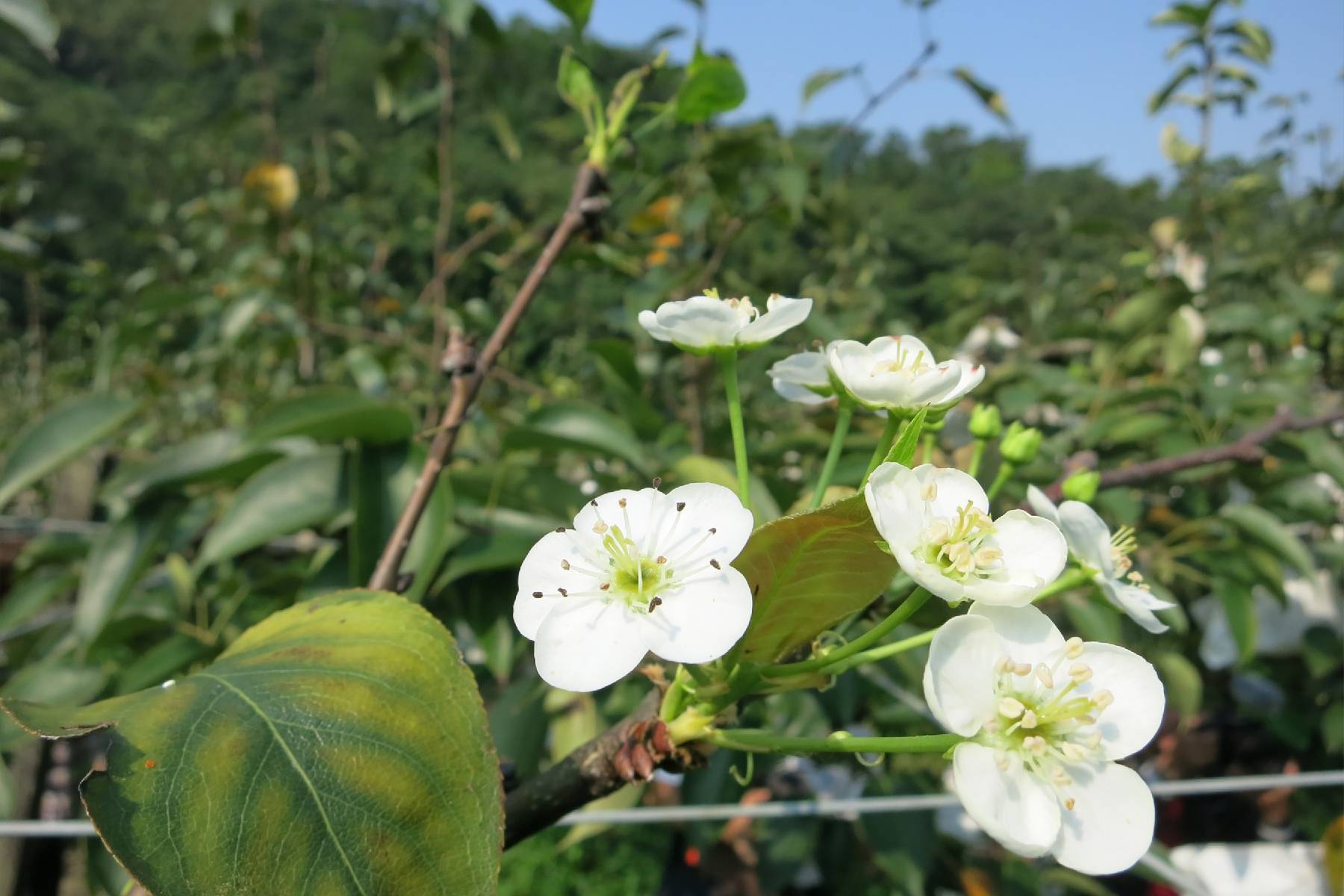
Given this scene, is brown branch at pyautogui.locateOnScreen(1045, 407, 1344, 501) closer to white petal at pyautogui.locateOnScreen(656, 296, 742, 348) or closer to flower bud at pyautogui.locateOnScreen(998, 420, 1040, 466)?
flower bud at pyautogui.locateOnScreen(998, 420, 1040, 466)

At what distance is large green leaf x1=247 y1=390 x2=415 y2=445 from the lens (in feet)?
2.50

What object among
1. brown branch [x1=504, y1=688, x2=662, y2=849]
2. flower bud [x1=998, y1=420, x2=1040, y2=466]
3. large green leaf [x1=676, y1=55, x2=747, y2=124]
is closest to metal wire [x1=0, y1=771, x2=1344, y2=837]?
brown branch [x1=504, y1=688, x2=662, y2=849]

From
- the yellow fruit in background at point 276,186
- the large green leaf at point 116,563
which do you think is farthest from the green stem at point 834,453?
the yellow fruit in background at point 276,186

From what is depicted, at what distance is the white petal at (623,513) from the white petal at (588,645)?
0.12 ft

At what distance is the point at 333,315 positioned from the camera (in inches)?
98.2

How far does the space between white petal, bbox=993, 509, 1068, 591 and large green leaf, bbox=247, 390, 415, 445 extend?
53 cm

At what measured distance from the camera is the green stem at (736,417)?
0.47 meters

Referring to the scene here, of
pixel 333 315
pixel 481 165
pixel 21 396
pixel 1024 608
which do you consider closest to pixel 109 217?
pixel 481 165

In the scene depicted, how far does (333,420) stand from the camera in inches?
29.8

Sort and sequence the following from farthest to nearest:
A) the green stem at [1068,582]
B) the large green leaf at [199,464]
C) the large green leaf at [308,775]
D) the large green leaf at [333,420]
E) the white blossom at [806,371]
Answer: the large green leaf at [199,464], the large green leaf at [333,420], the white blossom at [806,371], the green stem at [1068,582], the large green leaf at [308,775]

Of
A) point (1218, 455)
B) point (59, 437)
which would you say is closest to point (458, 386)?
point (59, 437)

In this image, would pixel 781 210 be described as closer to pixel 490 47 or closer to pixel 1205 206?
pixel 490 47

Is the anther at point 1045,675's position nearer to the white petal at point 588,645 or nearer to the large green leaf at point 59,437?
the white petal at point 588,645

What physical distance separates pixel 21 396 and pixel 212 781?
585 cm
